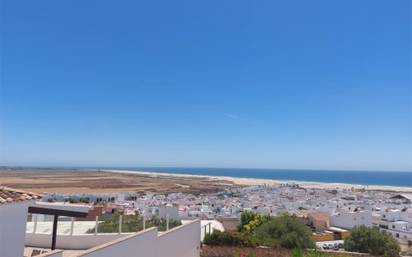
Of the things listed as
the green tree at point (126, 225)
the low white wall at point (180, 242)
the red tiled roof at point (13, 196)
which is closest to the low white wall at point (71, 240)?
the green tree at point (126, 225)

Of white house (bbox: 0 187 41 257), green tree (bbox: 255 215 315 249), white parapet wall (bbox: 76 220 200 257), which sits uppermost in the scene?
white house (bbox: 0 187 41 257)

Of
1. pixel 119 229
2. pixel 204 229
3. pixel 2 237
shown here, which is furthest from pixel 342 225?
pixel 2 237

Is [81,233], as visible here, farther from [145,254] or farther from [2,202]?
[2,202]

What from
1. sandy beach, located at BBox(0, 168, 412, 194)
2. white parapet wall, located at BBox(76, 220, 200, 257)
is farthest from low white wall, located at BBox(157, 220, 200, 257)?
sandy beach, located at BBox(0, 168, 412, 194)

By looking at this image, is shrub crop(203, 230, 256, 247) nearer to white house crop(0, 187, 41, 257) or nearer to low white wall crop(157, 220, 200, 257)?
low white wall crop(157, 220, 200, 257)

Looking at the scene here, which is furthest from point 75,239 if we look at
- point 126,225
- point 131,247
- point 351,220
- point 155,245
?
point 351,220

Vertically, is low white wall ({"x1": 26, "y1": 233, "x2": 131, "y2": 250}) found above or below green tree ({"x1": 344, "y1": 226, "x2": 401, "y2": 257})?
above

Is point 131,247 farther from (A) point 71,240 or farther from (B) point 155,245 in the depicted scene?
(A) point 71,240
